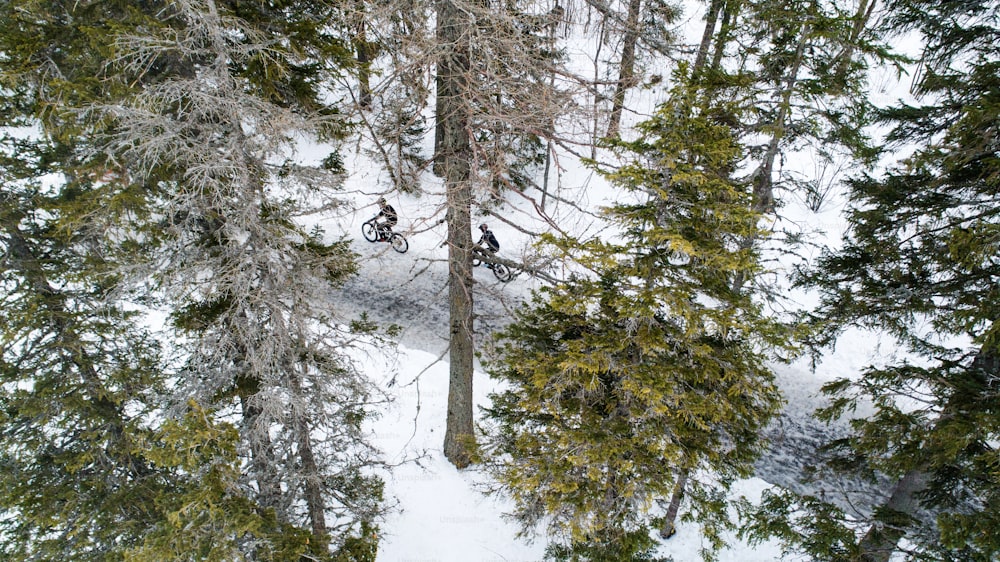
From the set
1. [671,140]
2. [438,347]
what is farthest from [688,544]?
[671,140]

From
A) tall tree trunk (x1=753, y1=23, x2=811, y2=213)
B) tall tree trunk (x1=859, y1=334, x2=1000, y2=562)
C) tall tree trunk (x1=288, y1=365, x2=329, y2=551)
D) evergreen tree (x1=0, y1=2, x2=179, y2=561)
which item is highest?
tall tree trunk (x1=753, y1=23, x2=811, y2=213)

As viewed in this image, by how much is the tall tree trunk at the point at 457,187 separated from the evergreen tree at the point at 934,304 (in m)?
5.15

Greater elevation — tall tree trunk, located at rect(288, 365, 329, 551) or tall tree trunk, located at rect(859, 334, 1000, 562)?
tall tree trunk, located at rect(288, 365, 329, 551)

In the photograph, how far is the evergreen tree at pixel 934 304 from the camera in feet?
17.3

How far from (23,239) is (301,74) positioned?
4.57 m

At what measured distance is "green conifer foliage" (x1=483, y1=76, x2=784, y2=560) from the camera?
510 centimetres

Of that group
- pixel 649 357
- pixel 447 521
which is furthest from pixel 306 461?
pixel 649 357

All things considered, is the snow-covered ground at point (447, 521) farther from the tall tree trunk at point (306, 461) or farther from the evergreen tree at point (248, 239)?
the evergreen tree at point (248, 239)

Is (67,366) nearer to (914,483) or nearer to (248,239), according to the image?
(248,239)

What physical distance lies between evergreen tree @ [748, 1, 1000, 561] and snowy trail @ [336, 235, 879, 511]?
2.57 meters

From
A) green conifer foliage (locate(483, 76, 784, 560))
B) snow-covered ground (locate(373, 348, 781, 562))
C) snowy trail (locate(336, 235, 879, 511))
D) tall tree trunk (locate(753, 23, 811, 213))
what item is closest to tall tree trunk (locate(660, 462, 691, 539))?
snow-covered ground (locate(373, 348, 781, 562))

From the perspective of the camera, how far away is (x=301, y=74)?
6.64 metres

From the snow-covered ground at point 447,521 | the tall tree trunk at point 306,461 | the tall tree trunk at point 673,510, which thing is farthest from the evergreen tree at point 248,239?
the tall tree trunk at point 673,510

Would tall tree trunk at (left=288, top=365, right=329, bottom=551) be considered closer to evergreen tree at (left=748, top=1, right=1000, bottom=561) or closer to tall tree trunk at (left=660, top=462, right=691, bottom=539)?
tall tree trunk at (left=660, top=462, right=691, bottom=539)
